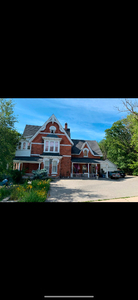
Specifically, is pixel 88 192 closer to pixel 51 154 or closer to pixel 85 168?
pixel 51 154

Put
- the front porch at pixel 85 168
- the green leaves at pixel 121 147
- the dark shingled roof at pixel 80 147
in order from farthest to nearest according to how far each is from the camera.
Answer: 1. the green leaves at pixel 121 147
2. the dark shingled roof at pixel 80 147
3. the front porch at pixel 85 168

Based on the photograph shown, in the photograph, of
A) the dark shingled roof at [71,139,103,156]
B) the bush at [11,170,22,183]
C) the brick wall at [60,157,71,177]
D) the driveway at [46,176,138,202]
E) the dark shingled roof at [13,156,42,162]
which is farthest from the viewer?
the dark shingled roof at [71,139,103,156]

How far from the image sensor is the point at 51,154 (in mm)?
11719

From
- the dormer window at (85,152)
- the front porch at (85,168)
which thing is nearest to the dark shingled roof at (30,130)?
the front porch at (85,168)

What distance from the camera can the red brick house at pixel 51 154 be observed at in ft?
37.5

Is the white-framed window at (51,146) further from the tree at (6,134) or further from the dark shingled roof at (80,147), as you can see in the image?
the tree at (6,134)

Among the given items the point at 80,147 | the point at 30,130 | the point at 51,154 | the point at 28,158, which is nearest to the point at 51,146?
the point at 51,154

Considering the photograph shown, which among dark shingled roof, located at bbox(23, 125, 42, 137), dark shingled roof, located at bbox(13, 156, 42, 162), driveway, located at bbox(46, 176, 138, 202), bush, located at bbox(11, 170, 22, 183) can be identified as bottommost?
driveway, located at bbox(46, 176, 138, 202)

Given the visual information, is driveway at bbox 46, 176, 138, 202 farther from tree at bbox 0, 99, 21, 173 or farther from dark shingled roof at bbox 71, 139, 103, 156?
dark shingled roof at bbox 71, 139, 103, 156

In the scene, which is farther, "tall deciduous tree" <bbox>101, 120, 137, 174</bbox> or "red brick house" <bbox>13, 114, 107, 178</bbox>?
"tall deciduous tree" <bbox>101, 120, 137, 174</bbox>

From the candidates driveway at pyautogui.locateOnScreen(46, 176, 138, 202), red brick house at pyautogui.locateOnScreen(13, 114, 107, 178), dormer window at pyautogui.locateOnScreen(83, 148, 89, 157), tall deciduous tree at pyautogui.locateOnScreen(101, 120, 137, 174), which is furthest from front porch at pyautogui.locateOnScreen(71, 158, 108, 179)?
driveway at pyautogui.locateOnScreen(46, 176, 138, 202)

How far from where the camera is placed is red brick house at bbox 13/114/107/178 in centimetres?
1144
